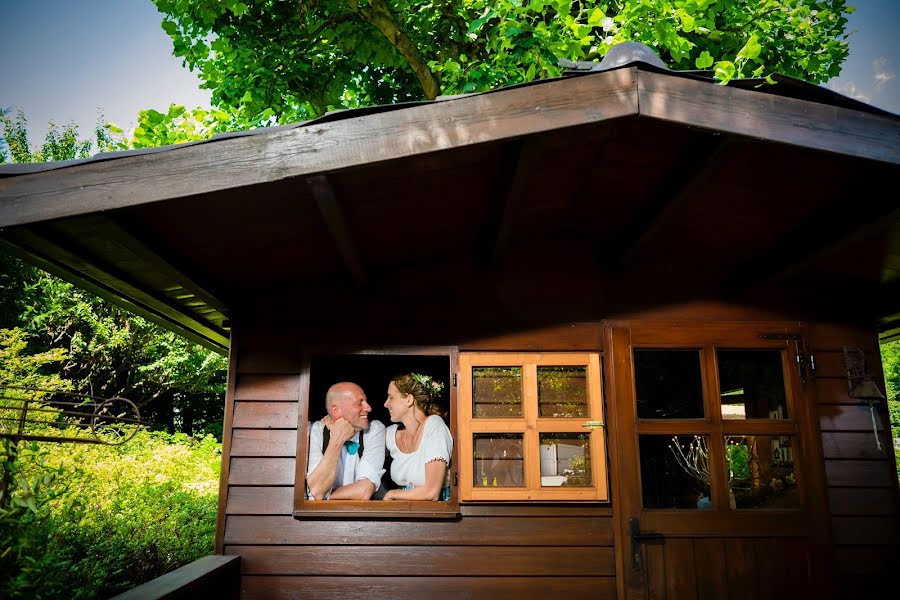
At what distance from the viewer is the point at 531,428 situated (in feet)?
12.0

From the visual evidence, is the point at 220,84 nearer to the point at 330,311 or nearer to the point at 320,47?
the point at 320,47

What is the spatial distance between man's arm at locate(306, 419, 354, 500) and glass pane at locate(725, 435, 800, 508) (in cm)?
220

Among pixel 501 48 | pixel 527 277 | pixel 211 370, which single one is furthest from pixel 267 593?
pixel 211 370

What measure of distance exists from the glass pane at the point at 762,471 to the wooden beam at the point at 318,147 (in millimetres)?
2160

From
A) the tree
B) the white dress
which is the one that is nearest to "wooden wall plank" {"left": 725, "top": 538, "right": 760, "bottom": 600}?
the white dress

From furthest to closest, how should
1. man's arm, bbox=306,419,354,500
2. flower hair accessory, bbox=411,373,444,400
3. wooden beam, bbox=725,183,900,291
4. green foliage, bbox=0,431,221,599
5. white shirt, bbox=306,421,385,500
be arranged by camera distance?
flower hair accessory, bbox=411,373,444,400, white shirt, bbox=306,421,385,500, man's arm, bbox=306,419,354,500, wooden beam, bbox=725,183,900,291, green foliage, bbox=0,431,221,599

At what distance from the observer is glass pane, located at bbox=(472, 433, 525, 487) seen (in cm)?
365

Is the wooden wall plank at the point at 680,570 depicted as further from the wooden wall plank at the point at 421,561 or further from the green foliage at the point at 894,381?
the green foliage at the point at 894,381

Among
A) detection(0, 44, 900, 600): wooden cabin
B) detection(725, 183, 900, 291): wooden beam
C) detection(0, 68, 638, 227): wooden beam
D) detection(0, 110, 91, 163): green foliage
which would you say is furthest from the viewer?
detection(0, 110, 91, 163): green foliage

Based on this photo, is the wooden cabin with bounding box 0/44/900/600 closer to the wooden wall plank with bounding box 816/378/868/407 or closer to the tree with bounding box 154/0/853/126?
the wooden wall plank with bounding box 816/378/868/407

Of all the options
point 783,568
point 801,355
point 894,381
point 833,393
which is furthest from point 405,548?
point 894,381

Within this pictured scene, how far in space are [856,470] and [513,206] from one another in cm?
252

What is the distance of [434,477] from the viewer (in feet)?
12.2

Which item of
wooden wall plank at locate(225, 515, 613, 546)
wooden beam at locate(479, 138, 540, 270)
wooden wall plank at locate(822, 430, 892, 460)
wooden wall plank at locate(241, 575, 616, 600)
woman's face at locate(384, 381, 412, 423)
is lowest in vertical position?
wooden wall plank at locate(241, 575, 616, 600)
